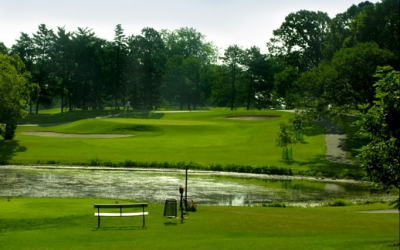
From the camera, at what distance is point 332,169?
53062mm

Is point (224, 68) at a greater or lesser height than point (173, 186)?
greater

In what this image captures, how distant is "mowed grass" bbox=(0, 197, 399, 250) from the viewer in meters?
16.8

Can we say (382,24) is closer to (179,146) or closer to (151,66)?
(179,146)

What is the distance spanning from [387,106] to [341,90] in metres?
49.9

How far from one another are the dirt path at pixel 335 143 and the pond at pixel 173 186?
11120 mm

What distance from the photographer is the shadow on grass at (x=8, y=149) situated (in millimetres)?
56969

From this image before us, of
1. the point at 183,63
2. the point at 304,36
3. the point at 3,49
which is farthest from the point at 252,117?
the point at 3,49

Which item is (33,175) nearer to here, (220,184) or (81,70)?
(220,184)

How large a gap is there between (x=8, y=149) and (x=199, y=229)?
48.1 meters

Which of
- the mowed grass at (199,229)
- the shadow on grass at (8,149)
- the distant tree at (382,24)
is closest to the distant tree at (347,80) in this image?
the distant tree at (382,24)

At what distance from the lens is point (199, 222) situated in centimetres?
2288

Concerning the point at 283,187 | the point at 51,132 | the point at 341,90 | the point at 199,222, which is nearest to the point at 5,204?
the point at 199,222

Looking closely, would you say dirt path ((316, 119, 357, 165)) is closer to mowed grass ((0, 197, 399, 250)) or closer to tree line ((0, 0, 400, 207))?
tree line ((0, 0, 400, 207))

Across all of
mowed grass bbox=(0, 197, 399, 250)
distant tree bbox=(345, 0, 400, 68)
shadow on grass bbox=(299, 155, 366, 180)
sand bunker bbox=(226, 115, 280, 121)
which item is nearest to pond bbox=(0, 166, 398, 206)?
shadow on grass bbox=(299, 155, 366, 180)
